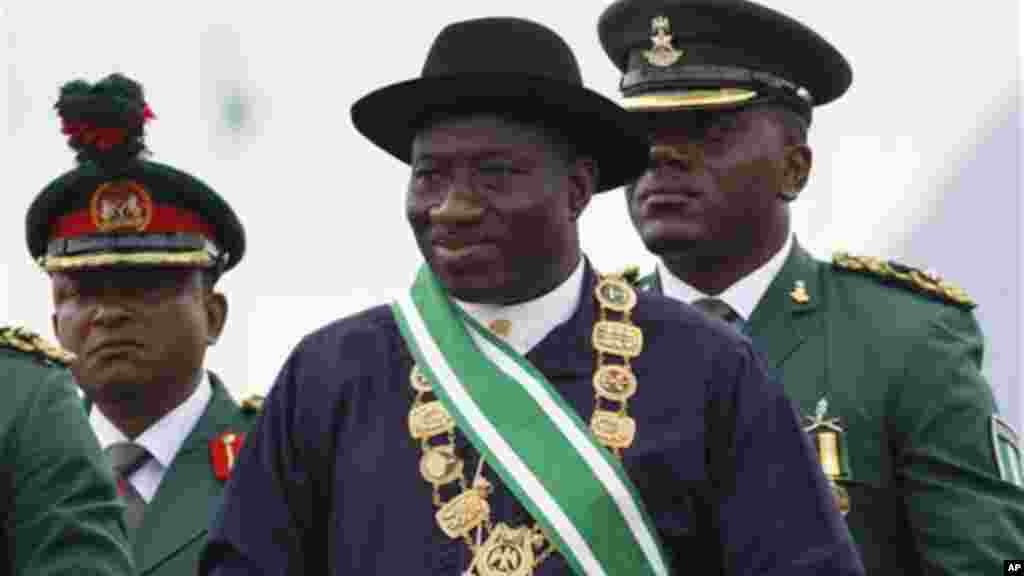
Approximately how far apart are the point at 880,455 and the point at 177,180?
8.42 ft

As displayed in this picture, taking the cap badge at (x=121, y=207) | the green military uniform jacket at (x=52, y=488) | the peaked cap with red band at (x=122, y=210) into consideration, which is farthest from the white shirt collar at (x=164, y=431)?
the green military uniform jacket at (x=52, y=488)

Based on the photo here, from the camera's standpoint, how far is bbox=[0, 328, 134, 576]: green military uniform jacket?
8.32 m

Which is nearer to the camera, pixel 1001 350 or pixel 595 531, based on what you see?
pixel 595 531

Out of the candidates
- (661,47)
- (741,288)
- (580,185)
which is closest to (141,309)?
(661,47)

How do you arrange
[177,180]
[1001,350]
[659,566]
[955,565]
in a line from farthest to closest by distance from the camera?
[1001,350]
[177,180]
[955,565]
[659,566]

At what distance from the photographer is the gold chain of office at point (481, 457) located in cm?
809

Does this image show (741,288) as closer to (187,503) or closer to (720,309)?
(720,309)

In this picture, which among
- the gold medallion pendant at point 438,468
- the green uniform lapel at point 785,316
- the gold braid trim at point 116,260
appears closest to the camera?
the gold medallion pendant at point 438,468

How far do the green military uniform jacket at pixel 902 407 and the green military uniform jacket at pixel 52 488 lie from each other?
2501 mm

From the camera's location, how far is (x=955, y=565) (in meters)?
9.92

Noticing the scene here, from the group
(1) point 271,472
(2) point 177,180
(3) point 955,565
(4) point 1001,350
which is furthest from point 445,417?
(4) point 1001,350

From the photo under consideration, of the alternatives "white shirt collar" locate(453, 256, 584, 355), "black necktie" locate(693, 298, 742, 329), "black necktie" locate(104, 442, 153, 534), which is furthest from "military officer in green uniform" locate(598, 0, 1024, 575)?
"white shirt collar" locate(453, 256, 584, 355)

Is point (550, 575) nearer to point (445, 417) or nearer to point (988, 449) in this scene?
point (445, 417)

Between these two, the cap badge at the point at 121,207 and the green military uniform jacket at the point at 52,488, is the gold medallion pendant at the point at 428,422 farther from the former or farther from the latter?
the cap badge at the point at 121,207
